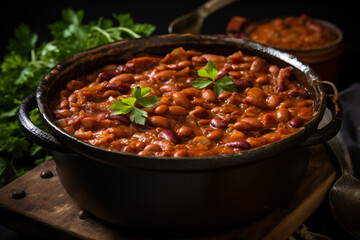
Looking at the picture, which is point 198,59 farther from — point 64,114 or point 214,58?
point 64,114

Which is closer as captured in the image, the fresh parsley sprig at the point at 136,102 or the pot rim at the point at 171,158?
the pot rim at the point at 171,158

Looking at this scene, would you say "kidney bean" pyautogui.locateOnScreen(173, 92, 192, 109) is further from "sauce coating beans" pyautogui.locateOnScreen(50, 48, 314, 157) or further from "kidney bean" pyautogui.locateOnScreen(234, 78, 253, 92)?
"kidney bean" pyautogui.locateOnScreen(234, 78, 253, 92)

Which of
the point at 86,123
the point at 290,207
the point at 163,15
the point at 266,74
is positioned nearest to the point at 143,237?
the point at 86,123

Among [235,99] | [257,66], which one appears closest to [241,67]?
[257,66]

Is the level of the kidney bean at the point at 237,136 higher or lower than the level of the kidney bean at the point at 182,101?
lower

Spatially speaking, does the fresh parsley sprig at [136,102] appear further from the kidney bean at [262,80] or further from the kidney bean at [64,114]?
the kidney bean at [262,80]

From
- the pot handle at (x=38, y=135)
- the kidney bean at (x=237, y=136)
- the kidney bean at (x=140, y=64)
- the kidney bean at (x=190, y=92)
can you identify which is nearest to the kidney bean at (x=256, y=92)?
the kidney bean at (x=190, y=92)
